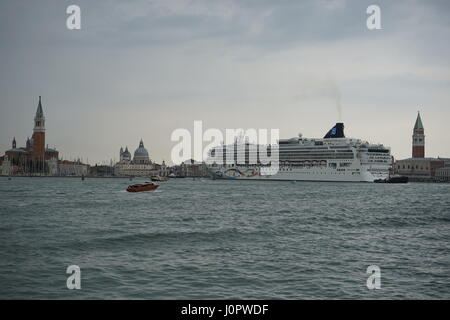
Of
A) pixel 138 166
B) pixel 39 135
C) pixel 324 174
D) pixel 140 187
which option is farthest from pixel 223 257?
pixel 138 166

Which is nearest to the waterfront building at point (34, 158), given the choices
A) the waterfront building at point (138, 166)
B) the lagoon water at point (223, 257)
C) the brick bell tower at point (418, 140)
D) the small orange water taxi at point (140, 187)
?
the waterfront building at point (138, 166)

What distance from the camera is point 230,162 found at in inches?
4031

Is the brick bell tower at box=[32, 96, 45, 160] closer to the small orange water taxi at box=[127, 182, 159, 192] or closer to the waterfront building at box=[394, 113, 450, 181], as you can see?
the small orange water taxi at box=[127, 182, 159, 192]

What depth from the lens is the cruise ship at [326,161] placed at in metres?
80.9

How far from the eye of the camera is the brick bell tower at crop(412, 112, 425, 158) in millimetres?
140375

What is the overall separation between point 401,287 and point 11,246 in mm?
11517

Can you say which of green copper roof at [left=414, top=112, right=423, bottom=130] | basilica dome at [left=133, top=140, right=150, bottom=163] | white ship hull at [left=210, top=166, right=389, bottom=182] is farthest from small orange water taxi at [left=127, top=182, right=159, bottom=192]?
basilica dome at [left=133, top=140, right=150, bottom=163]

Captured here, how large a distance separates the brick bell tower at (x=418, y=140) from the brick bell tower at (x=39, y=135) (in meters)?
109

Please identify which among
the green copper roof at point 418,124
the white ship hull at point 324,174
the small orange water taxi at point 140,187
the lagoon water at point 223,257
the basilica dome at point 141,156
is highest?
the green copper roof at point 418,124

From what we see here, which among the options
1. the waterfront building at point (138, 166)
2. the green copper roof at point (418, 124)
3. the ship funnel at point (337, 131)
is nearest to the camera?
the ship funnel at point (337, 131)

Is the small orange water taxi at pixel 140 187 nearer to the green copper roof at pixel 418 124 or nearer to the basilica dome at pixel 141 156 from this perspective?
the green copper roof at pixel 418 124

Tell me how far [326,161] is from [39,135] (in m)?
93.1
